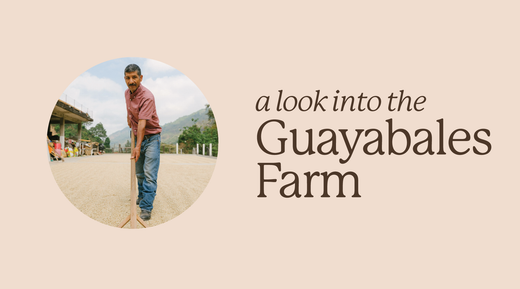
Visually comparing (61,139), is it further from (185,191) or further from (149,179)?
(149,179)

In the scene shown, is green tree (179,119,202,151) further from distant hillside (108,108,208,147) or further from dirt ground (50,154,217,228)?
dirt ground (50,154,217,228)

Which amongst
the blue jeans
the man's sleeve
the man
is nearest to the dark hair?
the man

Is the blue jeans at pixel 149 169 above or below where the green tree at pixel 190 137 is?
below

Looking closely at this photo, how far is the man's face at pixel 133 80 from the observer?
326cm

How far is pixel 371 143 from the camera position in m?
4.39

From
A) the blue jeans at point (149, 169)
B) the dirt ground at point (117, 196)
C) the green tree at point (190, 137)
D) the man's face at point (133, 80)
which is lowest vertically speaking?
the dirt ground at point (117, 196)

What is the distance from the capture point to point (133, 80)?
3279 mm

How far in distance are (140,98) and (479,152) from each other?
4.72 metres

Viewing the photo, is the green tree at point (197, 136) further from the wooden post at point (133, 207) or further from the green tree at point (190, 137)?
the wooden post at point (133, 207)

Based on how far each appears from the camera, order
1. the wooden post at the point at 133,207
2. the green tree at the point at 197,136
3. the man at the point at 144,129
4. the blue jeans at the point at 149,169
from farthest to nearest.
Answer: the green tree at the point at 197,136, the blue jeans at the point at 149,169, the man at the point at 144,129, the wooden post at the point at 133,207

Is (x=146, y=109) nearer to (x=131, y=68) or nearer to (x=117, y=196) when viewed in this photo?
(x=131, y=68)

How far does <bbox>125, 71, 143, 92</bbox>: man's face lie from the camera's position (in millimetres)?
3262

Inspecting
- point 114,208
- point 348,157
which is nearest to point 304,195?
point 348,157

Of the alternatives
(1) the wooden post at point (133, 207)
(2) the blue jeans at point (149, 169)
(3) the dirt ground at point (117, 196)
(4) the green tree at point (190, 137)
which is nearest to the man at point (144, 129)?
(2) the blue jeans at point (149, 169)
